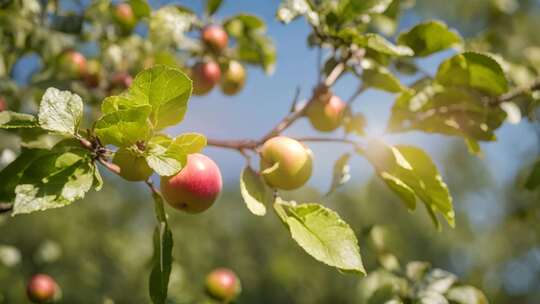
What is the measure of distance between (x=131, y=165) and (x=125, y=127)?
0.41 ft

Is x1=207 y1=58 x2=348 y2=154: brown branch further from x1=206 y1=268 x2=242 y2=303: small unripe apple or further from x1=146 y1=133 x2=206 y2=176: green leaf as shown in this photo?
x1=206 y1=268 x2=242 y2=303: small unripe apple

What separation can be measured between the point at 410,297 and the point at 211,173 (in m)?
0.82

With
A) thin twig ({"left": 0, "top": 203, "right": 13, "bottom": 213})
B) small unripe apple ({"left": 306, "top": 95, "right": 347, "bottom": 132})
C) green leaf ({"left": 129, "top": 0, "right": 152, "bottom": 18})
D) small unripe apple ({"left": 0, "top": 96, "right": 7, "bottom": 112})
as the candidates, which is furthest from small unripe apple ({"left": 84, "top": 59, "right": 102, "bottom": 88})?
thin twig ({"left": 0, "top": 203, "right": 13, "bottom": 213})

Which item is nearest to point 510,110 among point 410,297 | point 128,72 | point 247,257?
point 410,297

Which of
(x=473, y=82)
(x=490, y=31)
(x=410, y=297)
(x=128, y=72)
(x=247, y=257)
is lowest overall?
(x=247, y=257)

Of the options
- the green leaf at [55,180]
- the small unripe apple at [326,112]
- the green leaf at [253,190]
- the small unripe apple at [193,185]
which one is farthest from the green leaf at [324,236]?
the small unripe apple at [326,112]

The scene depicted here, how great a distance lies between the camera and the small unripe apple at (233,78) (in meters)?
2.46

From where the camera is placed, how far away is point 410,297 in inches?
71.6

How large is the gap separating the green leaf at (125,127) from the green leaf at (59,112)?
0.06 meters

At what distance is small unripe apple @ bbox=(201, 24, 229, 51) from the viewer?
7.77 ft

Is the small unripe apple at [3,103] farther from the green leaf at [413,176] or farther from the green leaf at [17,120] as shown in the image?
A: the green leaf at [413,176]

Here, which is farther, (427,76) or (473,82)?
(427,76)

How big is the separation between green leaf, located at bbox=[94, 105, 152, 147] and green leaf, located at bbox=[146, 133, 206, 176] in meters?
0.04

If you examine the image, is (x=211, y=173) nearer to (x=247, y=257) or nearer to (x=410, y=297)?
(x=410, y=297)
